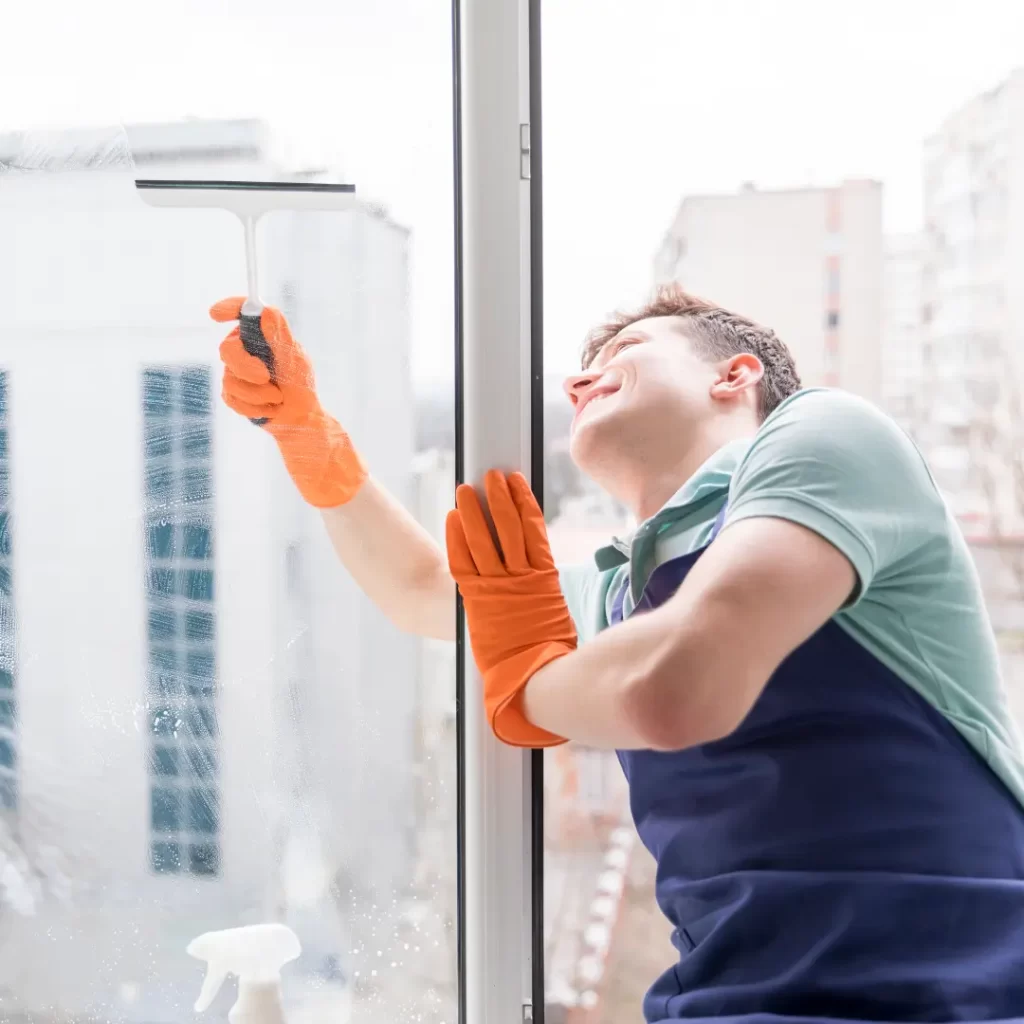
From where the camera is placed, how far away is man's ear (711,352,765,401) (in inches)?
38.9

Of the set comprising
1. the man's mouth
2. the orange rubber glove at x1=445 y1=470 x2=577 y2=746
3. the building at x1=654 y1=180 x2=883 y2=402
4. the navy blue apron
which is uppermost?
the building at x1=654 y1=180 x2=883 y2=402

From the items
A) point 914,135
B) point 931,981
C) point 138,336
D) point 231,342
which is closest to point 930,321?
point 914,135

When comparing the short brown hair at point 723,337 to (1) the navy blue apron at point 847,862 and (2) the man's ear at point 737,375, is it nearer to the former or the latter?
(2) the man's ear at point 737,375

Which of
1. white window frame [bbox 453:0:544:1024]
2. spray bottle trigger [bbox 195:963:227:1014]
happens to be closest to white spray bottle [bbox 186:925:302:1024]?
spray bottle trigger [bbox 195:963:227:1014]

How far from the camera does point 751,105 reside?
3.54ft

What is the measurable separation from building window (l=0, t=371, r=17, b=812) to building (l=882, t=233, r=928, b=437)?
3.57 feet

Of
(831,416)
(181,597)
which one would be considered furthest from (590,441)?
(181,597)

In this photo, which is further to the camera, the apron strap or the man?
the apron strap

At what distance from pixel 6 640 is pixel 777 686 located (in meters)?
0.92

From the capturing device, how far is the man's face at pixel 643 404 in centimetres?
98

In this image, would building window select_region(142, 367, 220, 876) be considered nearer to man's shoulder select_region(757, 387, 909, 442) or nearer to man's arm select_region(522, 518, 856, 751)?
man's arm select_region(522, 518, 856, 751)

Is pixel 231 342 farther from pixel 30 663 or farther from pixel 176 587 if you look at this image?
pixel 30 663

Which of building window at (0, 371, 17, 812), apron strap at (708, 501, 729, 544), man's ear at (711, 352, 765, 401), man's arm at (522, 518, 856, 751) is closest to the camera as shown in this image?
man's arm at (522, 518, 856, 751)

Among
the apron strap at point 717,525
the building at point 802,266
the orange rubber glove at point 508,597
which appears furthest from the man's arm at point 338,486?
the building at point 802,266
